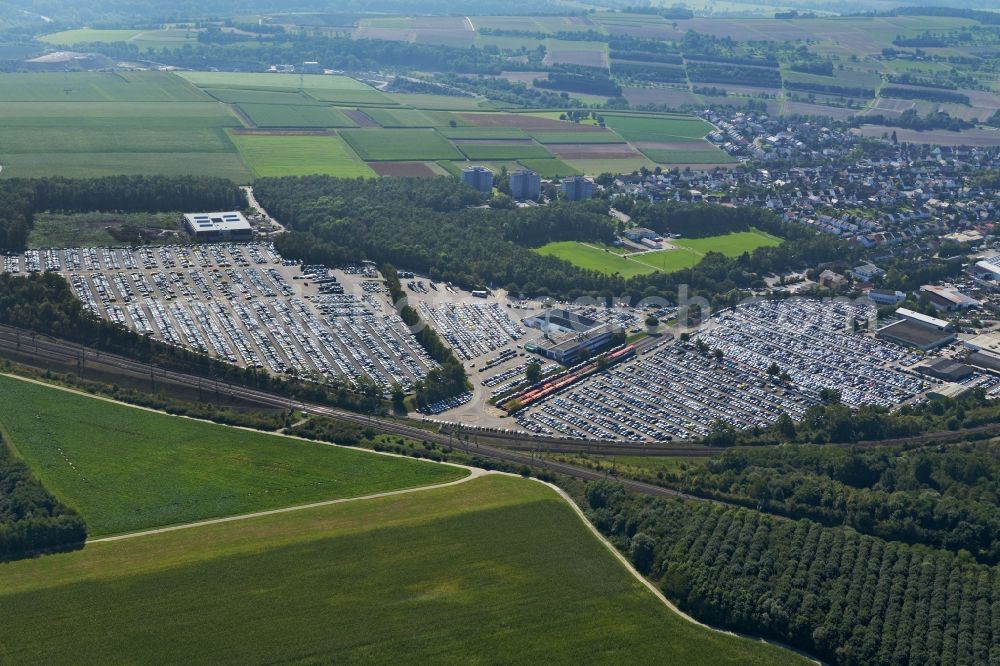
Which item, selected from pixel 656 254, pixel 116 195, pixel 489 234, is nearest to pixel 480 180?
pixel 489 234

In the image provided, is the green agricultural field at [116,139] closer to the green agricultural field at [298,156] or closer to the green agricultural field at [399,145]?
the green agricultural field at [298,156]

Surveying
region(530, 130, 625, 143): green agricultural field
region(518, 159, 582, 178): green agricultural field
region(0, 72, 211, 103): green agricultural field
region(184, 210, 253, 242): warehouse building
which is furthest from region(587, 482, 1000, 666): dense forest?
region(0, 72, 211, 103): green agricultural field

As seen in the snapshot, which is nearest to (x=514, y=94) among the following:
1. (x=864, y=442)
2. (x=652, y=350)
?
(x=652, y=350)

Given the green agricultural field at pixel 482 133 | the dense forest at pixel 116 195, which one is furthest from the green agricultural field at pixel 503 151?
the dense forest at pixel 116 195

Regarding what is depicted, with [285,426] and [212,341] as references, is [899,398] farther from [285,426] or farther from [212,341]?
[212,341]

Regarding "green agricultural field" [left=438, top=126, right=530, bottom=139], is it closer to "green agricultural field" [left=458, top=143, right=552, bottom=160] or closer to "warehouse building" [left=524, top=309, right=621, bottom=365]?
"green agricultural field" [left=458, top=143, right=552, bottom=160]

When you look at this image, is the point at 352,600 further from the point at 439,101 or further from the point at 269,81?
the point at 269,81
